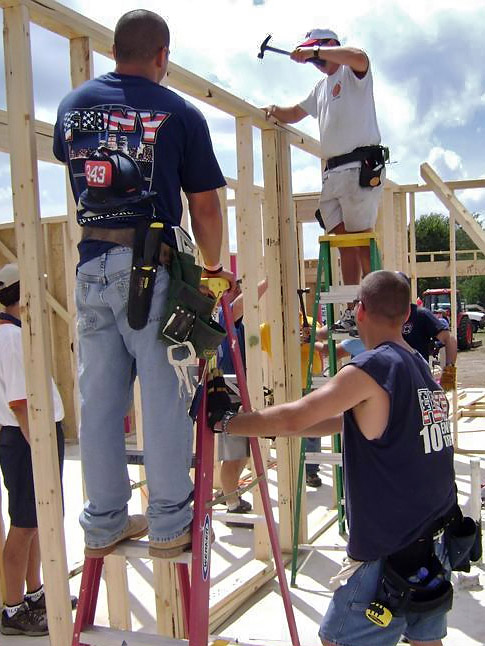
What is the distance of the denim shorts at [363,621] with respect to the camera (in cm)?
213

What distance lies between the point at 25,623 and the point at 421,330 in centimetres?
341

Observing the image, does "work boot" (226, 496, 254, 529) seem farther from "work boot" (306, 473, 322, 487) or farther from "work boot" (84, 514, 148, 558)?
"work boot" (84, 514, 148, 558)

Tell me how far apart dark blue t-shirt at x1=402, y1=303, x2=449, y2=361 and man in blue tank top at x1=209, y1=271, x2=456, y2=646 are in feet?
10.1

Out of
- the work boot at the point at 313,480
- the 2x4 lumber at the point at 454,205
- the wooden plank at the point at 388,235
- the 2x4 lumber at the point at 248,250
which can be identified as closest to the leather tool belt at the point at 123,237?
the 2x4 lumber at the point at 248,250

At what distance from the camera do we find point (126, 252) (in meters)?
1.98

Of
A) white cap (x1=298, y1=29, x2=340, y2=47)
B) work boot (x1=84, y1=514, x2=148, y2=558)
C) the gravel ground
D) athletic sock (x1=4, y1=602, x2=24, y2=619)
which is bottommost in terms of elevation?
the gravel ground

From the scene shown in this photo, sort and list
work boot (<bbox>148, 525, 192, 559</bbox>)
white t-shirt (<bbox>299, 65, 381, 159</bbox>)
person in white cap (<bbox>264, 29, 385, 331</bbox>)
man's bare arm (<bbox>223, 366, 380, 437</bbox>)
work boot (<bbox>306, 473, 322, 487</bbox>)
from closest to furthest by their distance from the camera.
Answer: work boot (<bbox>148, 525, 192, 559</bbox>), man's bare arm (<bbox>223, 366, 380, 437</bbox>), person in white cap (<bbox>264, 29, 385, 331</bbox>), white t-shirt (<bbox>299, 65, 381, 159</bbox>), work boot (<bbox>306, 473, 322, 487</bbox>)

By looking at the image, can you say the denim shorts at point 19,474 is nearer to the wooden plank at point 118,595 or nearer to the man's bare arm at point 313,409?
the wooden plank at point 118,595

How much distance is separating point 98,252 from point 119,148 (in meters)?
0.31

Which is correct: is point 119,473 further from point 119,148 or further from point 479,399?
point 479,399

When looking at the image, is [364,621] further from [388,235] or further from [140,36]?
[388,235]

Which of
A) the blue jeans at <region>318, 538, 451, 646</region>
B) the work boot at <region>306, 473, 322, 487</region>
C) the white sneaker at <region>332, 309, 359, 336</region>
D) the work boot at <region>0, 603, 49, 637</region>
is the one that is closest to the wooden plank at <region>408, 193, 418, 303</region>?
the work boot at <region>306, 473, 322, 487</region>

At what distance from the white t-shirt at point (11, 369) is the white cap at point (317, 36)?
7.40 ft

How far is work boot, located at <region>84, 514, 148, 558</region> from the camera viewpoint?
6.72ft
